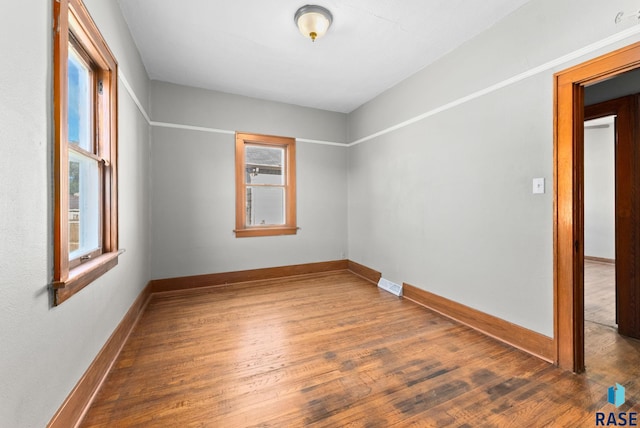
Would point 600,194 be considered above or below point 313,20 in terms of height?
below

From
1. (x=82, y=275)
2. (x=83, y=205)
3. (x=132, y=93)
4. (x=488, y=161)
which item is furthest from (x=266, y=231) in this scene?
(x=488, y=161)

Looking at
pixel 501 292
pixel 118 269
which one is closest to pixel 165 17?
pixel 118 269

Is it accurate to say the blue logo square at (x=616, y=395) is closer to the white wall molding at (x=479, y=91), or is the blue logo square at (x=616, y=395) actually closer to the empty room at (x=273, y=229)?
the empty room at (x=273, y=229)

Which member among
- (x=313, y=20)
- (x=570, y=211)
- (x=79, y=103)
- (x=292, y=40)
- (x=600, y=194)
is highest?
(x=292, y=40)

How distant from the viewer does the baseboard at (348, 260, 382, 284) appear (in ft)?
13.3

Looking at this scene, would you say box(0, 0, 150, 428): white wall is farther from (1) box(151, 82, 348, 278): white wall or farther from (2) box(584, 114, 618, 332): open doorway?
(2) box(584, 114, 618, 332): open doorway

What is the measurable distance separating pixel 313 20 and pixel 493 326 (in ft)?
10.4

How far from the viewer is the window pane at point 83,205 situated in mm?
1645

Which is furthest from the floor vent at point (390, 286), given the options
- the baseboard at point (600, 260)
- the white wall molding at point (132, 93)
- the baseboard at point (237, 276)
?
the baseboard at point (600, 260)

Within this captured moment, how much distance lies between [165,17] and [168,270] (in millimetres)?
2928

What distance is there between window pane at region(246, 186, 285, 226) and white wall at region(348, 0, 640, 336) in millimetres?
1820

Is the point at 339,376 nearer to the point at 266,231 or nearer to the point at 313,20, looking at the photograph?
the point at 266,231

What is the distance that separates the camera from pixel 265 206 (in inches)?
173

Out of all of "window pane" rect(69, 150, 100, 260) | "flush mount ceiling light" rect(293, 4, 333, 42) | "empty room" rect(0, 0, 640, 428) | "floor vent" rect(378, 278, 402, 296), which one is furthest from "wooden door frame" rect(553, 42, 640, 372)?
"window pane" rect(69, 150, 100, 260)
